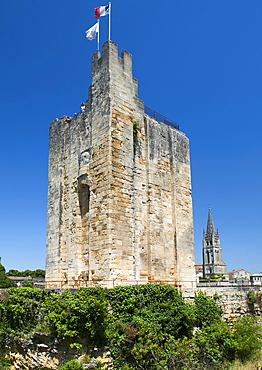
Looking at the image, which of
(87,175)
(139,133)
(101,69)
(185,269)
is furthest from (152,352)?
(101,69)

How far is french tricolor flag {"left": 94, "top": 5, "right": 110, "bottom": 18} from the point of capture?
13.6 m

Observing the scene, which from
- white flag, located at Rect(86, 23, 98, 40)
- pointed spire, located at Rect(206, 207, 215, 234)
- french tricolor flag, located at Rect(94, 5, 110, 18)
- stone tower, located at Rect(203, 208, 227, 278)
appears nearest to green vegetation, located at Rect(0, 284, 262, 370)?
white flag, located at Rect(86, 23, 98, 40)

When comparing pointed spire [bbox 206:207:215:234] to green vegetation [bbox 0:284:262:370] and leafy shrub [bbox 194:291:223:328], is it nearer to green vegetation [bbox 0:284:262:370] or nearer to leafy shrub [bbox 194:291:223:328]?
leafy shrub [bbox 194:291:223:328]

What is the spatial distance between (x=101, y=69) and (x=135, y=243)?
6964mm

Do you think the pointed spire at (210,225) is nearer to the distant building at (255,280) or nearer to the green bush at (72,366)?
the distant building at (255,280)

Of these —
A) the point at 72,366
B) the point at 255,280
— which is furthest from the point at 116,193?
the point at 255,280

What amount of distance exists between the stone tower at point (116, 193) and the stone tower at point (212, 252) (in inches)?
2169

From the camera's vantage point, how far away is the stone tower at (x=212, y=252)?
66688mm

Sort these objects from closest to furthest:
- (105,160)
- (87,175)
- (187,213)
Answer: (105,160) → (87,175) → (187,213)

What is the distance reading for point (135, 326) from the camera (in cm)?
986

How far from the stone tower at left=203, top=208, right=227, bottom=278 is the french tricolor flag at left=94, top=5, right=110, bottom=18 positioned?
59.8 m

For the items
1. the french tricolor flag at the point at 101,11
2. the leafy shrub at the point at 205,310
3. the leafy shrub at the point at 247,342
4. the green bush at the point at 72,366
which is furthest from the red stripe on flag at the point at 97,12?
the leafy shrub at the point at 247,342

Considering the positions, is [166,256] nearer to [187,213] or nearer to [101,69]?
[187,213]

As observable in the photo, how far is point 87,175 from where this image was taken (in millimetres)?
12906
